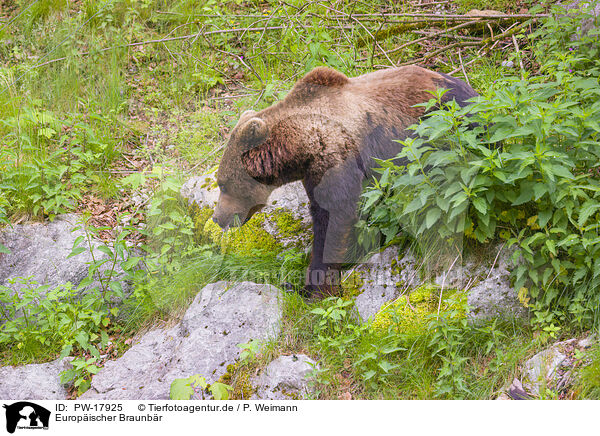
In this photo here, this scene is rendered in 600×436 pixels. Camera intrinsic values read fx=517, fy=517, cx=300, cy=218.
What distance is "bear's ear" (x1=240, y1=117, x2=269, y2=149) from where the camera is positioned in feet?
14.2

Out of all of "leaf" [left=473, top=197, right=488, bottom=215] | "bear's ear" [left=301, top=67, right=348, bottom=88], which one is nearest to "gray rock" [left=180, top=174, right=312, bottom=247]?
"bear's ear" [left=301, top=67, right=348, bottom=88]

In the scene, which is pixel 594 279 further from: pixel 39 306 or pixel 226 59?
pixel 226 59

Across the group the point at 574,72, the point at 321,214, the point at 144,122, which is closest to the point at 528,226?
the point at 321,214

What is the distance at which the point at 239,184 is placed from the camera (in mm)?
4629

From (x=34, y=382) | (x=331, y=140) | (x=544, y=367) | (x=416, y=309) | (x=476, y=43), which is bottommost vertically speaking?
(x=34, y=382)

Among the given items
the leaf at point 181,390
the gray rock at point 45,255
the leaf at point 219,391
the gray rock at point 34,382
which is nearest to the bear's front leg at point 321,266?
the leaf at point 219,391

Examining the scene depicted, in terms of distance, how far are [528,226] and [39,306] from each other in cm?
412

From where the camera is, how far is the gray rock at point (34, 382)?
4.22 meters

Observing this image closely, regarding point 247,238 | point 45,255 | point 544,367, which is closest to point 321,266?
point 247,238
